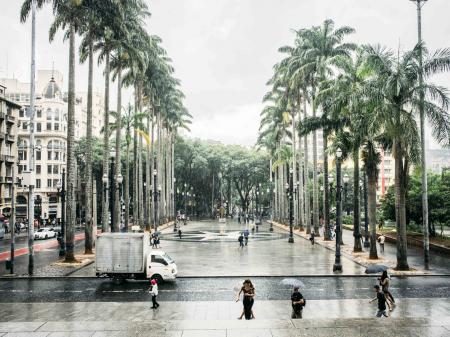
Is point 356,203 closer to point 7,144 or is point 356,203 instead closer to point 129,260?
point 129,260

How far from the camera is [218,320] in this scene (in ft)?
54.1

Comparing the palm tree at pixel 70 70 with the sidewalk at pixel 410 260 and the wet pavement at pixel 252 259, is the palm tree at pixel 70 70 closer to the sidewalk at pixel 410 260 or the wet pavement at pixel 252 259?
the wet pavement at pixel 252 259

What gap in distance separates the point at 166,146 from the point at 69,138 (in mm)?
53909

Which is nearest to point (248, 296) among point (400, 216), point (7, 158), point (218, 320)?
point (218, 320)

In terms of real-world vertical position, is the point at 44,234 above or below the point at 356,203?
below

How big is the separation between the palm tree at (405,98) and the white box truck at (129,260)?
1394 cm

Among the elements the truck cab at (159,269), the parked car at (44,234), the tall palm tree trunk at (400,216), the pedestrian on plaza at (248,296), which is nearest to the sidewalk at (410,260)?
the tall palm tree trunk at (400,216)

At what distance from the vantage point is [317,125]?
4184 centimetres

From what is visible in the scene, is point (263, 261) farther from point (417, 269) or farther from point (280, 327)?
point (280, 327)

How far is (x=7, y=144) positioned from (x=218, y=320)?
60698mm

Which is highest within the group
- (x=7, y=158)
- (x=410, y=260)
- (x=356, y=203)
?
(x=7, y=158)

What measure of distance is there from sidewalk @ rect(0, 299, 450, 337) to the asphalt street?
4.35 feet

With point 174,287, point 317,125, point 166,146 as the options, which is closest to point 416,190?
point 317,125

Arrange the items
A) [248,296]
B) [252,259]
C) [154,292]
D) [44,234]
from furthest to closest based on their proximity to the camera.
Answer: [44,234], [252,259], [154,292], [248,296]
